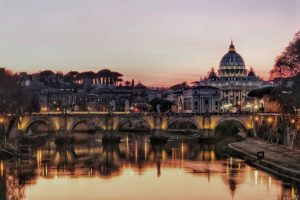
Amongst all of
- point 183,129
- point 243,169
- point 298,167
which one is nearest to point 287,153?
point 243,169

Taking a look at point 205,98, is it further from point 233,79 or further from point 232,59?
point 232,59

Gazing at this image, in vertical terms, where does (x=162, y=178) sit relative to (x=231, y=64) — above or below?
below

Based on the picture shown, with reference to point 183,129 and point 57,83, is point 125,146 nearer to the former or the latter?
point 183,129

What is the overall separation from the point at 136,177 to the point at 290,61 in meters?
19.9

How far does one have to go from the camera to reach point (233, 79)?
6973 inches

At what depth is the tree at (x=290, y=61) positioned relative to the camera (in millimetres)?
55312

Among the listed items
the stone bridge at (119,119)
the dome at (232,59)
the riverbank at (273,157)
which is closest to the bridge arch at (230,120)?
the stone bridge at (119,119)

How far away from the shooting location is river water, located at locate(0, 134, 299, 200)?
3856 cm

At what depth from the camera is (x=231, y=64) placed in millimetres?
179875

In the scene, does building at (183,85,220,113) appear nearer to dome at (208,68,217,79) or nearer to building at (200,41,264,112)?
building at (200,41,264,112)

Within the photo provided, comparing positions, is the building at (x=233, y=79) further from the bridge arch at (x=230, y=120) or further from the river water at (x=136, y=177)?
the river water at (x=136, y=177)

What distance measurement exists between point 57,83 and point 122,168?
5216 inches

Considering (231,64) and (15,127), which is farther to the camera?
(231,64)

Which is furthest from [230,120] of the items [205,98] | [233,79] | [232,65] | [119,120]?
[232,65]
